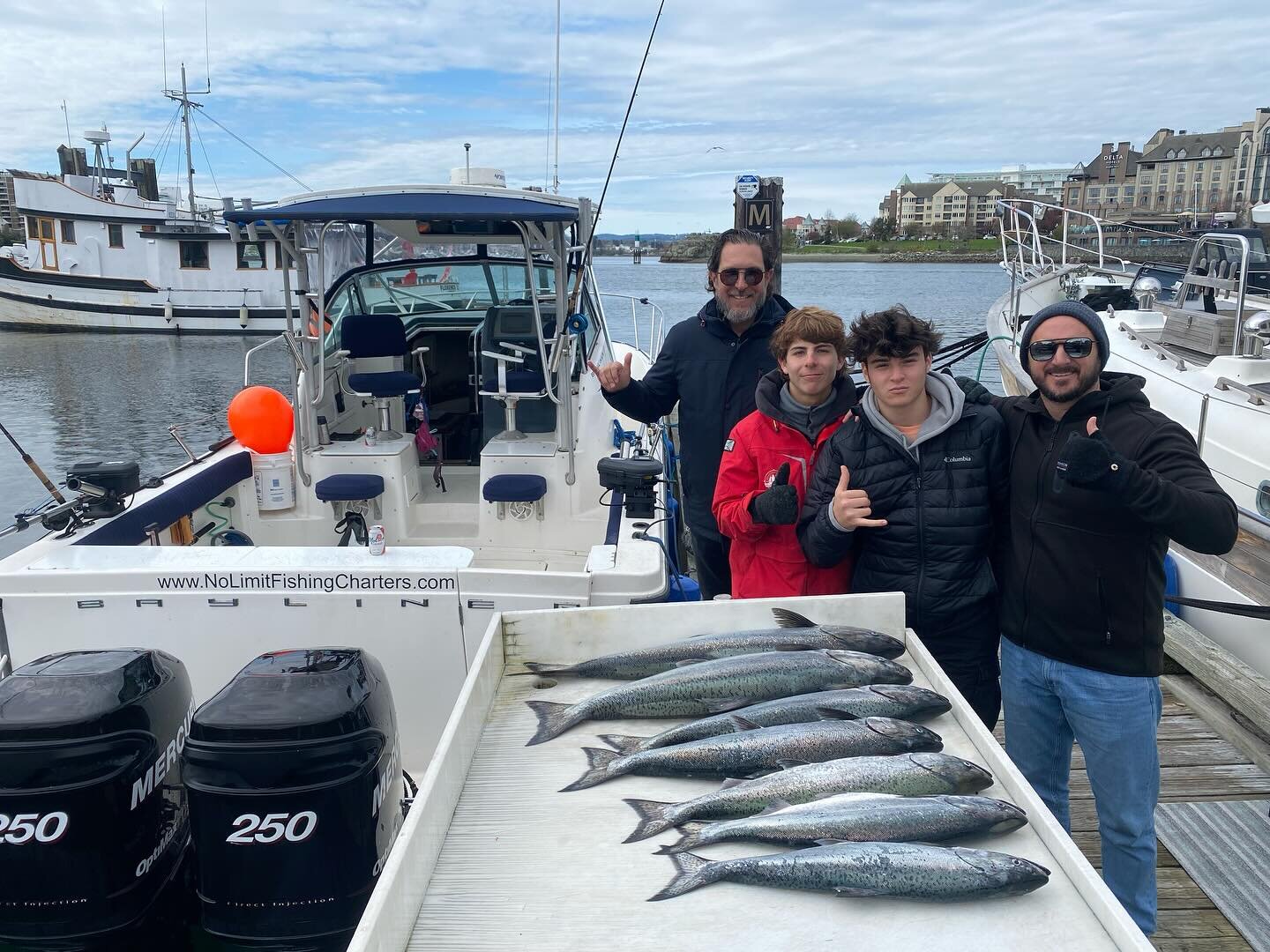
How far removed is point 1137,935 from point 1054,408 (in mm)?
1454

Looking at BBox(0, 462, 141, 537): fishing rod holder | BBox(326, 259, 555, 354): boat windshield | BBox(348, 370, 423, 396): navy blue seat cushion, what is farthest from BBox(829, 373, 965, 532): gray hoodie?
BBox(326, 259, 555, 354): boat windshield

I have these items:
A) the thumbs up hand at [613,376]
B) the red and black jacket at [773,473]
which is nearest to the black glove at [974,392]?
the red and black jacket at [773,473]

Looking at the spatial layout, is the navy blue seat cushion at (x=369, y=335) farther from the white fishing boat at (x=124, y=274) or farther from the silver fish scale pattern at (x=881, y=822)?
the white fishing boat at (x=124, y=274)

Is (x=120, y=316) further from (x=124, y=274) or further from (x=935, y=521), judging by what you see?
(x=935, y=521)

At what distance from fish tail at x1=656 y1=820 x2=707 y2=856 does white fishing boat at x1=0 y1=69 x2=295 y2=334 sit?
36.3 m

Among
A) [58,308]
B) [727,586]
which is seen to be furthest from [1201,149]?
[727,586]

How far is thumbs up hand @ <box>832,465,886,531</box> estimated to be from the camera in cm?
251

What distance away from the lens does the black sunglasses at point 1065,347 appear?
2416 millimetres

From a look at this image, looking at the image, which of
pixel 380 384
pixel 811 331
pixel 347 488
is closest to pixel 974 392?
pixel 811 331

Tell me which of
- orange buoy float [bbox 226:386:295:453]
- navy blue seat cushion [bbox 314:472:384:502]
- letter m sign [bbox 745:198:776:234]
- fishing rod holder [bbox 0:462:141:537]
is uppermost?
letter m sign [bbox 745:198:776:234]

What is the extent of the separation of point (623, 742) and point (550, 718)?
199 millimetres

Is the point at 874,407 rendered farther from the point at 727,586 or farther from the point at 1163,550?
the point at 727,586

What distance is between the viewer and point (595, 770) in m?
1.96

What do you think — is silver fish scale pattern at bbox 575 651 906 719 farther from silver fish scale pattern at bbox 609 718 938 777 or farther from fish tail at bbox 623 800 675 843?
fish tail at bbox 623 800 675 843
